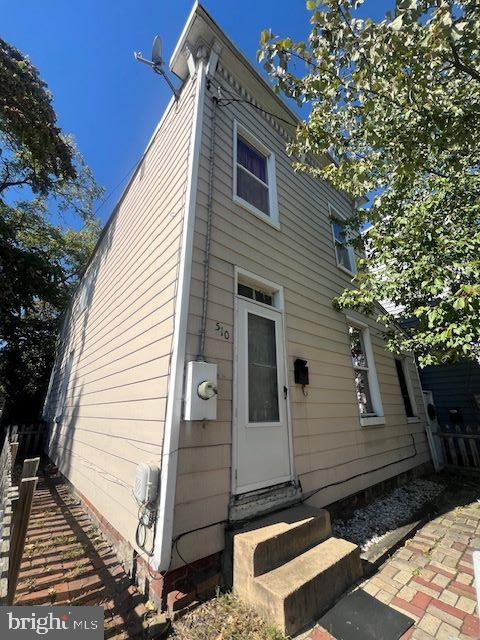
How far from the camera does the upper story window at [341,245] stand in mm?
6621

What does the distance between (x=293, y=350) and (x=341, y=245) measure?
356 centimetres

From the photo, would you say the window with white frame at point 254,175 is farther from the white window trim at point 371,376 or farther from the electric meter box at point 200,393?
the white window trim at point 371,376

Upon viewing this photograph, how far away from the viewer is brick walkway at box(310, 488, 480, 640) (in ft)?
7.20

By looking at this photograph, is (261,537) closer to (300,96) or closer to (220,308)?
(220,308)

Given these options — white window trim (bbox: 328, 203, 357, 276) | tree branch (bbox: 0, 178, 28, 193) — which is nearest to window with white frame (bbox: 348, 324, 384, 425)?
white window trim (bbox: 328, 203, 357, 276)

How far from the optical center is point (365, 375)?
19.7 feet

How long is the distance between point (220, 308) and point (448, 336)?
3.10m

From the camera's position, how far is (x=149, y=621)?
227 centimetres

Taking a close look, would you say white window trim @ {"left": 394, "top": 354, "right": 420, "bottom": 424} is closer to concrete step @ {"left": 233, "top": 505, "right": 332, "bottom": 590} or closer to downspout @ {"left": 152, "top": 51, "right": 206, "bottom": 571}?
concrete step @ {"left": 233, "top": 505, "right": 332, "bottom": 590}

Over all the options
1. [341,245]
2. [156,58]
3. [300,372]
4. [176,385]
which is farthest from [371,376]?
[156,58]

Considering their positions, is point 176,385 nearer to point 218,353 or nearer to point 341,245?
point 218,353

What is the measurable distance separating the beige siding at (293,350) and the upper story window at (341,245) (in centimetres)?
28

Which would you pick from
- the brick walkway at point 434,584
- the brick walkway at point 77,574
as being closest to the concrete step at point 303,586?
the brick walkway at point 434,584

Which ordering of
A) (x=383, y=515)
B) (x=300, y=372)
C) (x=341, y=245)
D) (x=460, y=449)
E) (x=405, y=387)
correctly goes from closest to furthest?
(x=300, y=372) < (x=383, y=515) < (x=341, y=245) < (x=460, y=449) < (x=405, y=387)
